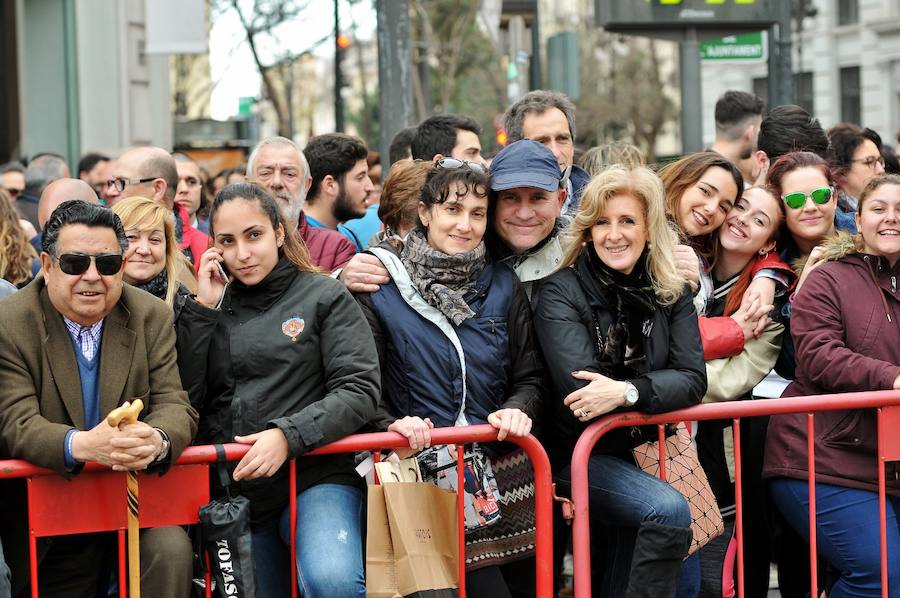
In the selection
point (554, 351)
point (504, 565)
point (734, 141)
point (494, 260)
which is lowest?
point (504, 565)

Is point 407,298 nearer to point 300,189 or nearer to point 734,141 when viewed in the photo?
point 300,189

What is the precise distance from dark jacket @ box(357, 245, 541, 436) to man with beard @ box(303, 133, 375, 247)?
95.3 inches

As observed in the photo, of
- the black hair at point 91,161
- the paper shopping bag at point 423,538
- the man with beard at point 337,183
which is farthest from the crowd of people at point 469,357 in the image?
the black hair at point 91,161

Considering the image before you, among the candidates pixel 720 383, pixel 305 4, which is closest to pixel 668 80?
pixel 305 4

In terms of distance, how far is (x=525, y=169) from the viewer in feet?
16.7

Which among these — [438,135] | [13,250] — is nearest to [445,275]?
[438,135]

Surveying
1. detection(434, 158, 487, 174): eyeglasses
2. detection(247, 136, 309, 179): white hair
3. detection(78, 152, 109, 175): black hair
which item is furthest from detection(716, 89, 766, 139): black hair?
detection(78, 152, 109, 175): black hair

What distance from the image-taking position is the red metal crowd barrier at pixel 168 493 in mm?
4375

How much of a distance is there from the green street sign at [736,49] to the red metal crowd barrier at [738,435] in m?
8.50

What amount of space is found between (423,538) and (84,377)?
1.35 metres

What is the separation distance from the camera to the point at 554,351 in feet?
15.9

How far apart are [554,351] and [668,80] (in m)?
45.5

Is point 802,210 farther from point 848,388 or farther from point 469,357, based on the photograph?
point 469,357

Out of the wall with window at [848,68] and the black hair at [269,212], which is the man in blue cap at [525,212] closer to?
the black hair at [269,212]
